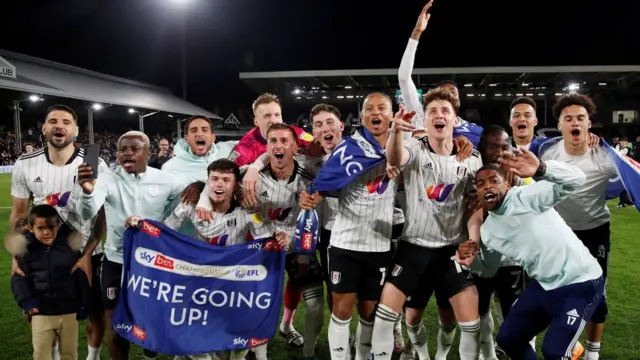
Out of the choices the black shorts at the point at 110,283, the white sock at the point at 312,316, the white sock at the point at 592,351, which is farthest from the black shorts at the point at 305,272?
the white sock at the point at 592,351

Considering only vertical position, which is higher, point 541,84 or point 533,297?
point 541,84

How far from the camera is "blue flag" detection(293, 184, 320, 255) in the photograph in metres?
3.63

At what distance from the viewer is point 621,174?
3.50 meters

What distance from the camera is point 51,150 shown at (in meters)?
3.65

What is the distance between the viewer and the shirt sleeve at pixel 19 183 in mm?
3590

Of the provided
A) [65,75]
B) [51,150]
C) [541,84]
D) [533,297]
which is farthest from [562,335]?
[65,75]

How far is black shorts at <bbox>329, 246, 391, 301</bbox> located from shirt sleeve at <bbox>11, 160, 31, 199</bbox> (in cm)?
225

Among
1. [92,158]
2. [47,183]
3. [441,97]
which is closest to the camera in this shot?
[92,158]

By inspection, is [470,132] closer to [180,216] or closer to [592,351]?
[592,351]

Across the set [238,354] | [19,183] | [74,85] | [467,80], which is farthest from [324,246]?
[74,85]

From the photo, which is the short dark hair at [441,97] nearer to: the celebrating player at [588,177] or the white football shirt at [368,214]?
the white football shirt at [368,214]

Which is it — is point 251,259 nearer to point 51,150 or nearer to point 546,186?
point 51,150

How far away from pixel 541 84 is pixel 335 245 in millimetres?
25897

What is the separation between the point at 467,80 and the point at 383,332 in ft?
76.4
